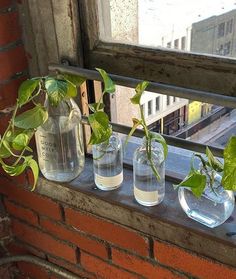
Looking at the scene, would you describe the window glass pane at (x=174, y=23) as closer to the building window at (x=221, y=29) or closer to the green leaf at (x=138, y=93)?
the building window at (x=221, y=29)

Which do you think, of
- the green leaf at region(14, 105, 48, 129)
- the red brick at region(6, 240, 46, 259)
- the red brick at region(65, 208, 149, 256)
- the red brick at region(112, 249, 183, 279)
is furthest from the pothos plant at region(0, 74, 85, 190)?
the red brick at region(6, 240, 46, 259)

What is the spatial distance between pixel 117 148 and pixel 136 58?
0.79ft

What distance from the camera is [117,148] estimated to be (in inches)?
50.6

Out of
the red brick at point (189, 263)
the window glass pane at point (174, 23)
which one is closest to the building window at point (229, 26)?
the window glass pane at point (174, 23)

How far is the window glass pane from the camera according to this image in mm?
1093

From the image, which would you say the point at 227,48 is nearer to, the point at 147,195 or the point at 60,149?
the point at 147,195

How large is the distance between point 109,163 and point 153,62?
29 cm

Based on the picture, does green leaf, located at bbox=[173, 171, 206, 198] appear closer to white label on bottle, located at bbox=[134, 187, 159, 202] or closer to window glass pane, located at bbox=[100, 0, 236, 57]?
white label on bottle, located at bbox=[134, 187, 159, 202]

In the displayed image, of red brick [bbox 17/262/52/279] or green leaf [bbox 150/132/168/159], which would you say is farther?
red brick [bbox 17/262/52/279]

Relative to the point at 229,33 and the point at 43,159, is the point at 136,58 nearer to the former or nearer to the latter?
the point at 229,33

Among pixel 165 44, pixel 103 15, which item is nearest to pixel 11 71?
pixel 103 15

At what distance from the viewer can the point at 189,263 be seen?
119 cm

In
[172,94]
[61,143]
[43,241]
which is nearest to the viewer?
[172,94]

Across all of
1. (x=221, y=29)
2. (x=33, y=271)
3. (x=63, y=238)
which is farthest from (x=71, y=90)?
(x=33, y=271)
